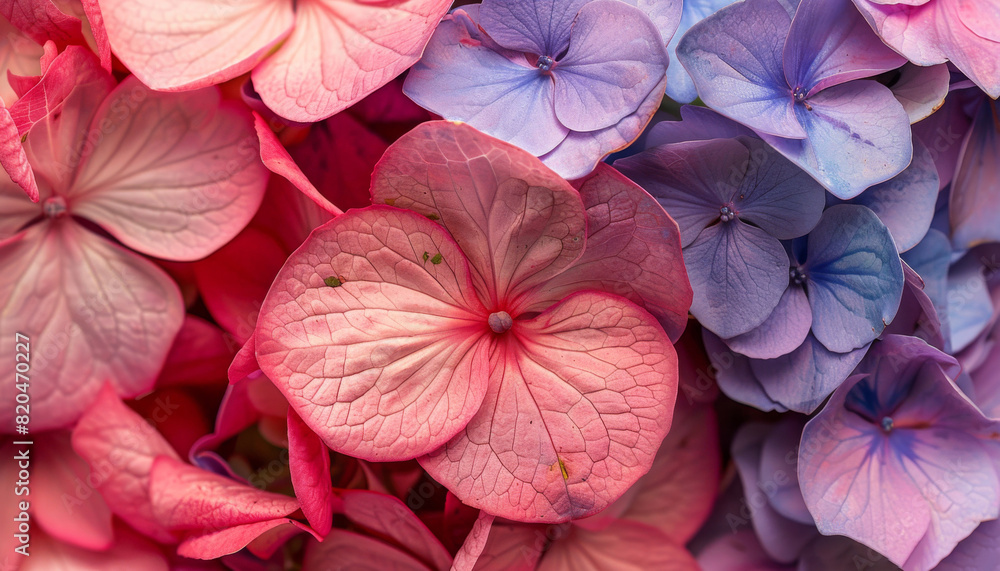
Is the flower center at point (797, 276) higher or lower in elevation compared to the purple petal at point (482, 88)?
lower

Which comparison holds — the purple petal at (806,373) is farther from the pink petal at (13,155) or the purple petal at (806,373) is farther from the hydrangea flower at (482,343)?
the pink petal at (13,155)

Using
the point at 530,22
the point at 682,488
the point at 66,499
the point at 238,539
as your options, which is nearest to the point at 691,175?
the point at 530,22

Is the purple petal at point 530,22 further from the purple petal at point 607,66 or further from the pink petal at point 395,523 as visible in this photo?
the pink petal at point 395,523

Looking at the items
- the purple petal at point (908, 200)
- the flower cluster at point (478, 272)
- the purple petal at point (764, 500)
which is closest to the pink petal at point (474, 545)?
the flower cluster at point (478, 272)

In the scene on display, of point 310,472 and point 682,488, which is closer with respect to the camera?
point 310,472

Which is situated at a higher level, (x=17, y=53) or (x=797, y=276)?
(x=17, y=53)

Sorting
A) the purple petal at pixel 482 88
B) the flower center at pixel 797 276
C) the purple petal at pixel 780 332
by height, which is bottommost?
the purple petal at pixel 780 332

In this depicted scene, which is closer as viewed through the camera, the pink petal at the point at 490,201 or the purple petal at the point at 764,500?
the pink petal at the point at 490,201

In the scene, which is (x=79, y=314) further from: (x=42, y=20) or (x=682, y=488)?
(x=682, y=488)
